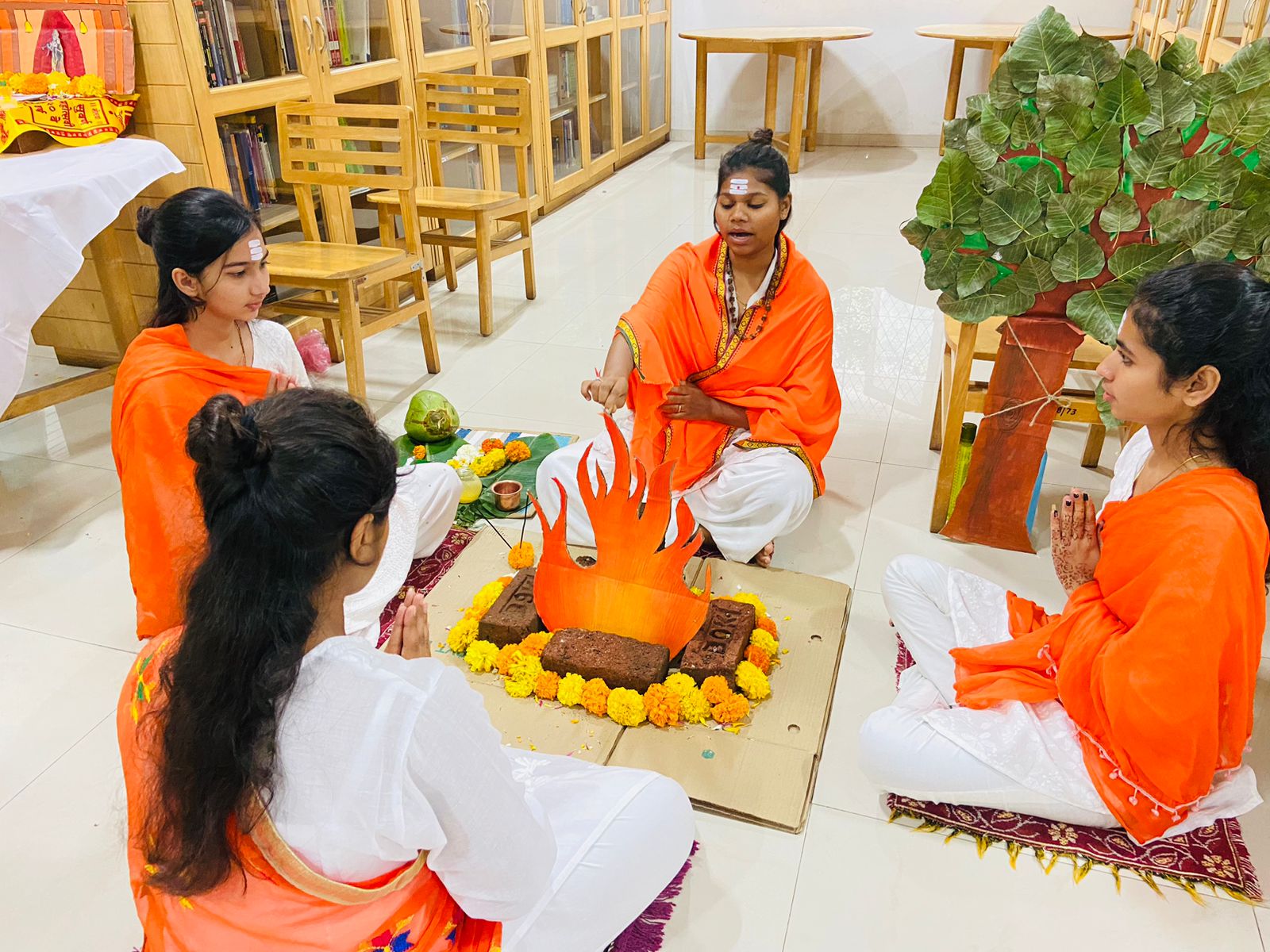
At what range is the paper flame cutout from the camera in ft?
6.21

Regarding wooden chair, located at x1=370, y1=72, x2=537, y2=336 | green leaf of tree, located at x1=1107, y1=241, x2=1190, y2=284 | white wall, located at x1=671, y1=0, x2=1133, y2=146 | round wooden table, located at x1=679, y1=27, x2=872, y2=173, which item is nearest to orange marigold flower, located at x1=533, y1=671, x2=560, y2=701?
green leaf of tree, located at x1=1107, y1=241, x2=1190, y2=284

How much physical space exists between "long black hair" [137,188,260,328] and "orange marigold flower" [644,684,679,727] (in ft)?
4.04

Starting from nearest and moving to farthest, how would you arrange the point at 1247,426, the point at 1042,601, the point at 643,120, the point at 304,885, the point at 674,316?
the point at 304,885 → the point at 1247,426 → the point at 1042,601 → the point at 674,316 → the point at 643,120

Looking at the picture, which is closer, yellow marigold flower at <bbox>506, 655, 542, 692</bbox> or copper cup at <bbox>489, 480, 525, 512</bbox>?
yellow marigold flower at <bbox>506, 655, 542, 692</bbox>

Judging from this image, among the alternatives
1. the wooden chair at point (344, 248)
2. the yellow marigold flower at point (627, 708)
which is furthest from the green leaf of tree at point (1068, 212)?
the wooden chair at point (344, 248)

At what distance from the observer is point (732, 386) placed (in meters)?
2.45

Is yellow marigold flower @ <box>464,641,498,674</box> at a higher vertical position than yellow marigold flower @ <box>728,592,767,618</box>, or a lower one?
lower

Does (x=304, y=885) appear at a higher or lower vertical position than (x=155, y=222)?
lower

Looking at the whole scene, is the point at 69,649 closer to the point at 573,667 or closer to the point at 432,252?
the point at 573,667

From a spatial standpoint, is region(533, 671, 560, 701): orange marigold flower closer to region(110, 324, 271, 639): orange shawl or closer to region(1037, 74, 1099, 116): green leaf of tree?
region(110, 324, 271, 639): orange shawl

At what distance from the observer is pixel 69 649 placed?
2.11 m

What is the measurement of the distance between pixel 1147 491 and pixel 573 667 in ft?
3.63

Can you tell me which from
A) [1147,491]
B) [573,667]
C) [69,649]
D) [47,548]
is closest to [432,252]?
[47,548]

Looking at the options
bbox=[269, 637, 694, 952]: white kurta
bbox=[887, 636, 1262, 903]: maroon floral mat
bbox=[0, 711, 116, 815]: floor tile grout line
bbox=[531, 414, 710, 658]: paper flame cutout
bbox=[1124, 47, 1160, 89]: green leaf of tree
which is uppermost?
bbox=[1124, 47, 1160, 89]: green leaf of tree
